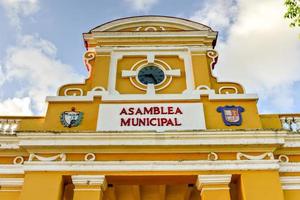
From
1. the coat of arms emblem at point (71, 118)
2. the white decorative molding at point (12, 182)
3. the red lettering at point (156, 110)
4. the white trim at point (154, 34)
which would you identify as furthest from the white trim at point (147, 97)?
the white trim at point (154, 34)

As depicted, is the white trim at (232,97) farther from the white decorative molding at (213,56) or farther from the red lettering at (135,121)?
the red lettering at (135,121)

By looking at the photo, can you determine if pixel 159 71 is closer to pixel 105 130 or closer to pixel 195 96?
pixel 195 96

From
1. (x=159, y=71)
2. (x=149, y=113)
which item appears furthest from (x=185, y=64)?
(x=149, y=113)

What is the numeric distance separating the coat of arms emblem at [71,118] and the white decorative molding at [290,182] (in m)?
5.46

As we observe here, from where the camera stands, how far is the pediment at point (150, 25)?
11.8m

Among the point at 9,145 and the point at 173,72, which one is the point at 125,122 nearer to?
the point at 173,72

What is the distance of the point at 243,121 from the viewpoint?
371 inches

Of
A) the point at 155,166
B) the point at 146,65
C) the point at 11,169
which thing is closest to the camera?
the point at 155,166

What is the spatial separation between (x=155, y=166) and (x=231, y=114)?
2592 millimetres

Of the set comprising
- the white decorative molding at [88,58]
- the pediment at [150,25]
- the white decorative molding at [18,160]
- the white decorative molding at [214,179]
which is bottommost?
the white decorative molding at [214,179]

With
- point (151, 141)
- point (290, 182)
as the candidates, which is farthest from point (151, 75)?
point (290, 182)

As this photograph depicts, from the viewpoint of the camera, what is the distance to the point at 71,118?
954 centimetres

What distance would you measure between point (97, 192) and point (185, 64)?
15.9 feet

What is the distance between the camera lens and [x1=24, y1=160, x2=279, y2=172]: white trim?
8.56 meters
